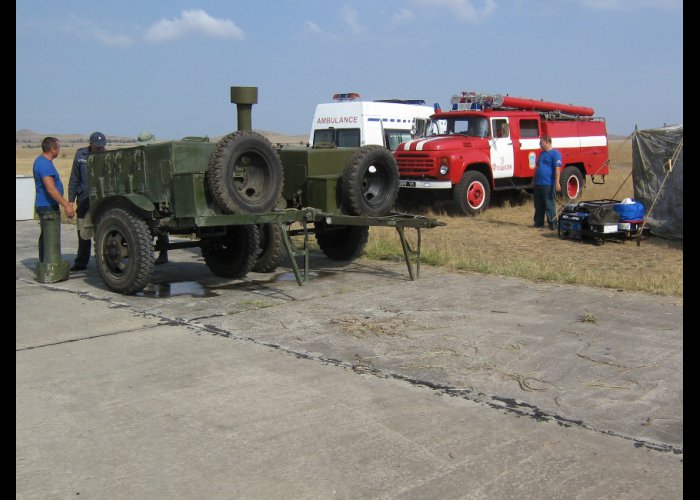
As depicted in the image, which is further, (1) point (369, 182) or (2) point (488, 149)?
(2) point (488, 149)

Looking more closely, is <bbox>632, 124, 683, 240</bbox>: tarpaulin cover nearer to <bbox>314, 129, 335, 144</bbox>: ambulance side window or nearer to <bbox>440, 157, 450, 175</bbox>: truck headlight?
<bbox>440, 157, 450, 175</bbox>: truck headlight

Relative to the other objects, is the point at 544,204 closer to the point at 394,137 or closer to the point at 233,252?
the point at 394,137

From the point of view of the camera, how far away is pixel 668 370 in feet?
17.5

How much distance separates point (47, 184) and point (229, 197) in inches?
108

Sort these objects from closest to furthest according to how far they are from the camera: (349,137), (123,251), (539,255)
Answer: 1. (123,251)
2. (539,255)
3. (349,137)

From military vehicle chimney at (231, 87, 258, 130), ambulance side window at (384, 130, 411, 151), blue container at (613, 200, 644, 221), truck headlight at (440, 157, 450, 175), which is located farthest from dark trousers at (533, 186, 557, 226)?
military vehicle chimney at (231, 87, 258, 130)

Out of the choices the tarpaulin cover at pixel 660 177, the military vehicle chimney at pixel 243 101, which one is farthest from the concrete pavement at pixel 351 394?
the tarpaulin cover at pixel 660 177

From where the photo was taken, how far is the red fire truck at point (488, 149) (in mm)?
15797

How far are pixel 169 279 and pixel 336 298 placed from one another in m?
2.54

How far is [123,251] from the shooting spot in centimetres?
814

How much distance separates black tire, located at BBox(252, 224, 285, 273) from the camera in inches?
368

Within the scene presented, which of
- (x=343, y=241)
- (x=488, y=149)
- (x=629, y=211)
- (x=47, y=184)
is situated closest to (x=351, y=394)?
(x=343, y=241)

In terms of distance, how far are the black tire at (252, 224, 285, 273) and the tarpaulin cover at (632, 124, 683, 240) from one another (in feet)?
23.0
